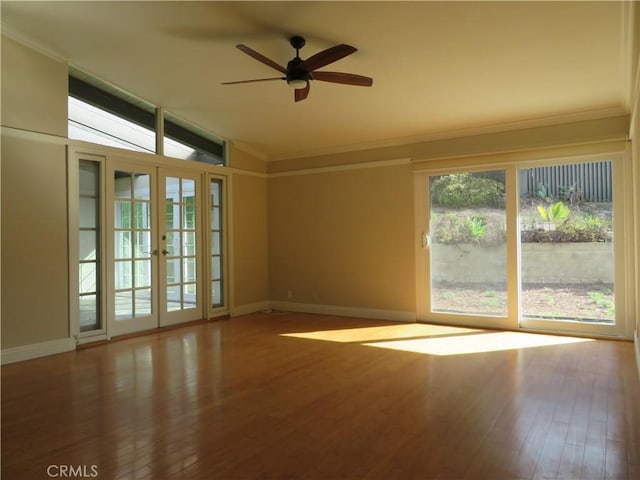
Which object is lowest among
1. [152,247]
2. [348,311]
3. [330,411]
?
[330,411]

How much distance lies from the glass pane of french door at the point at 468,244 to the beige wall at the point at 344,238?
1.04 feet

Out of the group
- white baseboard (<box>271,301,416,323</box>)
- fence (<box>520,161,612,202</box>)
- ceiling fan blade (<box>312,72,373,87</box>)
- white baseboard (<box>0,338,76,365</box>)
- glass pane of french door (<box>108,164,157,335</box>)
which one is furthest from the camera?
white baseboard (<box>271,301,416,323</box>)

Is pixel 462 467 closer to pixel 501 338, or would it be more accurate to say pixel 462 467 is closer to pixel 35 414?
pixel 35 414

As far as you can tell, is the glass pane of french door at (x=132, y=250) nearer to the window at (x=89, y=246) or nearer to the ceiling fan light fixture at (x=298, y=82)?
the window at (x=89, y=246)

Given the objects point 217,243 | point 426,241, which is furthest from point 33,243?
point 426,241

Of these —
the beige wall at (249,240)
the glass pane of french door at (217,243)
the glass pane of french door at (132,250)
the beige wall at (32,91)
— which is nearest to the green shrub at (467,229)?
the beige wall at (249,240)

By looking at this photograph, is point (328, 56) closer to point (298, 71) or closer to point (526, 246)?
point (298, 71)

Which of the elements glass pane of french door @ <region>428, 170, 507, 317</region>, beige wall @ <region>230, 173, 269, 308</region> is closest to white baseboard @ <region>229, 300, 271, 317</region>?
beige wall @ <region>230, 173, 269, 308</region>

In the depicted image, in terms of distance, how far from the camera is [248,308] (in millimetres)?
6484

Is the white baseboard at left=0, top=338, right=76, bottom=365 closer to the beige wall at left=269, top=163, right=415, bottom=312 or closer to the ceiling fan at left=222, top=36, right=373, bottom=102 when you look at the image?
the beige wall at left=269, top=163, right=415, bottom=312

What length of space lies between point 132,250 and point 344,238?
2.77m

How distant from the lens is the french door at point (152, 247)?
492 cm

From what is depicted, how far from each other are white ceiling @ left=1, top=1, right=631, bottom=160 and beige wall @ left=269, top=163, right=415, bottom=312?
87 cm

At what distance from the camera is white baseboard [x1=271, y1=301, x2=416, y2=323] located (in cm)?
568
